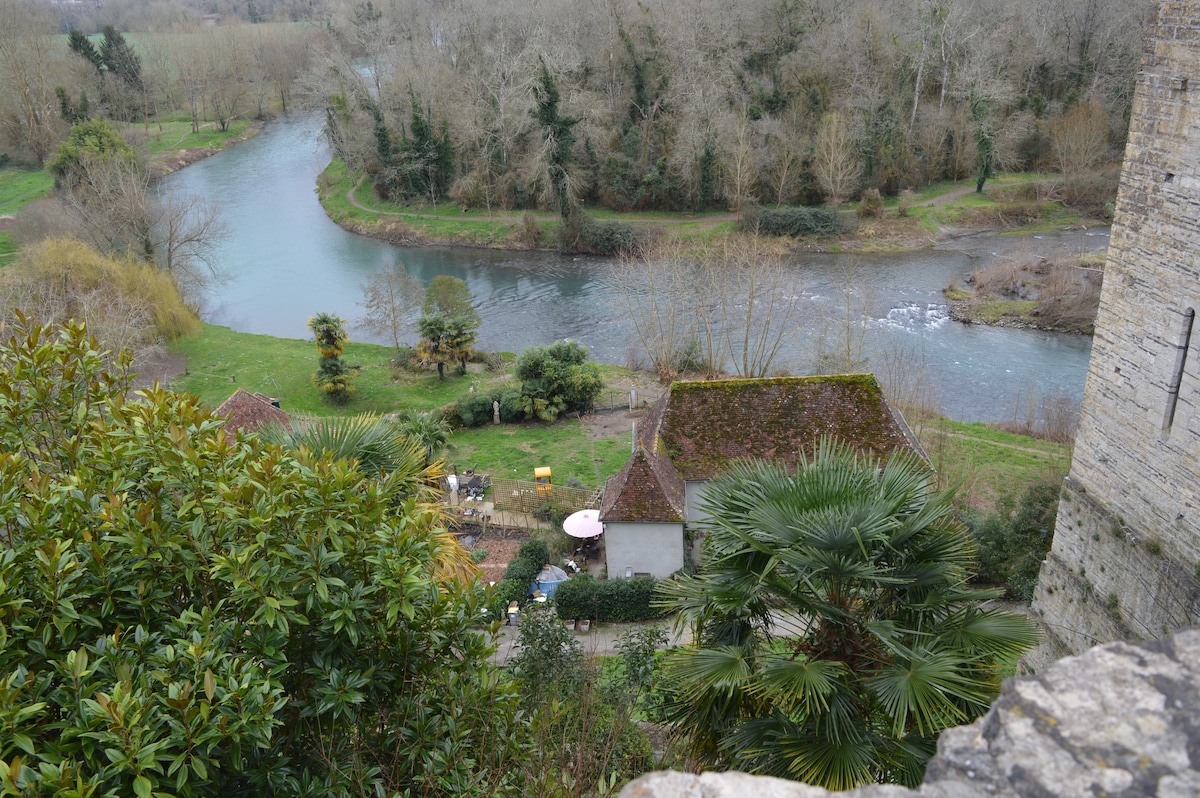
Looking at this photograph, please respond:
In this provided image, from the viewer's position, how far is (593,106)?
53.2 metres

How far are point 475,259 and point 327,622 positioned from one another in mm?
43144

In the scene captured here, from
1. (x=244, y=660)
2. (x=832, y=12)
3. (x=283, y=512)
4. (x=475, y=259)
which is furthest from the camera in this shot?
(x=832, y=12)

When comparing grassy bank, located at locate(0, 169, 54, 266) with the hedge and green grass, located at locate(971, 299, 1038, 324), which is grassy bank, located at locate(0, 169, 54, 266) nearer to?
the hedge

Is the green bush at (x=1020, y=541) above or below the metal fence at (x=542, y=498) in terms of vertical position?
above

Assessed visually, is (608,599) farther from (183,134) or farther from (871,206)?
(183,134)

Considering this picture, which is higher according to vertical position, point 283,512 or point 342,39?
point 342,39

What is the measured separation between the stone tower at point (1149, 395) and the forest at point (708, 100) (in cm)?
3629

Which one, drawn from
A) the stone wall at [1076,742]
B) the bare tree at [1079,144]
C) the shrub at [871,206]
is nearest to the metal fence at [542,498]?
the stone wall at [1076,742]

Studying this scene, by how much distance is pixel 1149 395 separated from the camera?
997 cm

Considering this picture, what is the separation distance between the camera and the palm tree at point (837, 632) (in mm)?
7059

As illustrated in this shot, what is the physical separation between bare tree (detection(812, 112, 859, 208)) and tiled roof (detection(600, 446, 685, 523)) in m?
34.3

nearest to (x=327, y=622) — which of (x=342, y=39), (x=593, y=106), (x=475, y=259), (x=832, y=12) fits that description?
(x=475, y=259)

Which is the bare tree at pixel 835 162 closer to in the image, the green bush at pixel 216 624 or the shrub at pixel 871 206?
the shrub at pixel 871 206

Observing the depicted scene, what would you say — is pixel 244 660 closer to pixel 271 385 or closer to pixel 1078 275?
pixel 271 385
